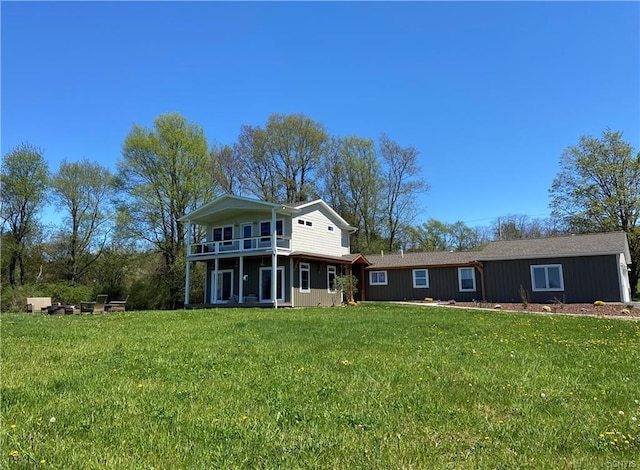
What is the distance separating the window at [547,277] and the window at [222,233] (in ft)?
59.8

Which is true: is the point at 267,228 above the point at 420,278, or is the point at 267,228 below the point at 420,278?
above

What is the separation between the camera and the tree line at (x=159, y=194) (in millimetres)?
32844

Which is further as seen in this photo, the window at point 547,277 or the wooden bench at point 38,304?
the wooden bench at point 38,304

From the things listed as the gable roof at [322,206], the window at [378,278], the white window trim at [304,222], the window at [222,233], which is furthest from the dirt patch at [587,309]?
the window at [222,233]

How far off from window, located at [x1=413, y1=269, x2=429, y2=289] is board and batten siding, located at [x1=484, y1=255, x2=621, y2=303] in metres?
4.05

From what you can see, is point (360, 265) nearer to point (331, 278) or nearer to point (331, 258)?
point (331, 278)

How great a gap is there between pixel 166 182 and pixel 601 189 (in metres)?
35.9

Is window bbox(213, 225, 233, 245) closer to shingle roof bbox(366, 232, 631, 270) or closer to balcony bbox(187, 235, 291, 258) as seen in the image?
balcony bbox(187, 235, 291, 258)

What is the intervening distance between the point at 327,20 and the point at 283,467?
1232cm

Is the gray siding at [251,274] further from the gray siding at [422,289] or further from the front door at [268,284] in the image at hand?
the gray siding at [422,289]

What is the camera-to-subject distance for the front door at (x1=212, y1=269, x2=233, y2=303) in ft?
87.8

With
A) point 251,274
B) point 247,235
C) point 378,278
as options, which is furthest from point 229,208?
point 378,278

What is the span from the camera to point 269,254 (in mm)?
23750

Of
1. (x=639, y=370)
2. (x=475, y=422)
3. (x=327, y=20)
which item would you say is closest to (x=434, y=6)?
(x=327, y=20)
